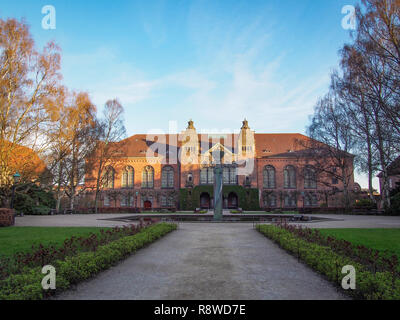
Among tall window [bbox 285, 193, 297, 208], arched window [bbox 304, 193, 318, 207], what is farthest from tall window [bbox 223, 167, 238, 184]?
arched window [bbox 304, 193, 318, 207]

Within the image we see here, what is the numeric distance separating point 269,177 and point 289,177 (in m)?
3.66

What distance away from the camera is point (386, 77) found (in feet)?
50.9

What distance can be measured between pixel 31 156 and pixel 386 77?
24.8m

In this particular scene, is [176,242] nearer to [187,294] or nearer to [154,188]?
[187,294]

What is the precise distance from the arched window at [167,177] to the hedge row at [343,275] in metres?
43.4

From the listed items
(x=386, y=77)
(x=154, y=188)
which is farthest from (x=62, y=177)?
(x=386, y=77)

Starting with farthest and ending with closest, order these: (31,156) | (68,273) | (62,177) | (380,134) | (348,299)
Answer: (62,177) < (31,156) < (380,134) < (68,273) < (348,299)

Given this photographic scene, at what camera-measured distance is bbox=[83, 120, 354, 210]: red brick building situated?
49.8m

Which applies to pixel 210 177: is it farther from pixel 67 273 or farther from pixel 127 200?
pixel 67 273

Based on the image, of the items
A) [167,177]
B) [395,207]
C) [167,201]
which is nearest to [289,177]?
[395,207]

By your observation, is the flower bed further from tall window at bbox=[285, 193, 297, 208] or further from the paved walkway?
tall window at bbox=[285, 193, 297, 208]

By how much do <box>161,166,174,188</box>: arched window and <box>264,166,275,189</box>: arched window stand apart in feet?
57.6

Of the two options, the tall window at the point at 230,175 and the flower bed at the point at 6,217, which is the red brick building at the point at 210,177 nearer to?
the tall window at the point at 230,175

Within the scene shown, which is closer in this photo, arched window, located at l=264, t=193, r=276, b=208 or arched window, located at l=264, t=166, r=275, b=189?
arched window, located at l=264, t=193, r=276, b=208
